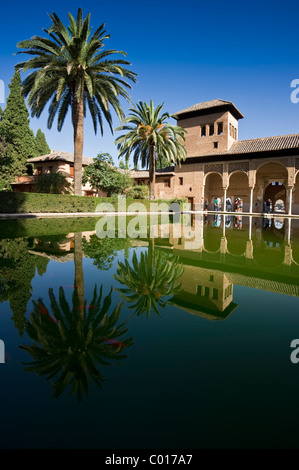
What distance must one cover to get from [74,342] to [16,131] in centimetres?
3440

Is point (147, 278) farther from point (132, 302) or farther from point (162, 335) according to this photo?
point (162, 335)

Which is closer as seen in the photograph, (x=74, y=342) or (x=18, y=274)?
(x=74, y=342)

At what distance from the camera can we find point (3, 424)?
1539 mm

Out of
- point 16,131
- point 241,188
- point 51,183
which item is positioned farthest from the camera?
point 241,188

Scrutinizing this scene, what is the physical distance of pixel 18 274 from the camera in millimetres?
4547

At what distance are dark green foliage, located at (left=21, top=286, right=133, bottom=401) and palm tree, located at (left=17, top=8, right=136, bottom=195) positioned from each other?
14933mm

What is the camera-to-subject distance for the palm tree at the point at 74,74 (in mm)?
15273

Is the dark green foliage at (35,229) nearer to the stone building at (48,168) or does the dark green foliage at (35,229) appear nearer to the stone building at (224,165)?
the stone building at (48,168)

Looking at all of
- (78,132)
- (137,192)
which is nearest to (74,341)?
(78,132)

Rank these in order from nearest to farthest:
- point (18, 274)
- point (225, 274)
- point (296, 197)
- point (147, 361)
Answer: point (147, 361) → point (18, 274) → point (225, 274) → point (296, 197)

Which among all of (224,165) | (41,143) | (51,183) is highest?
(41,143)

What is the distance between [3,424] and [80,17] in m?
20.1
